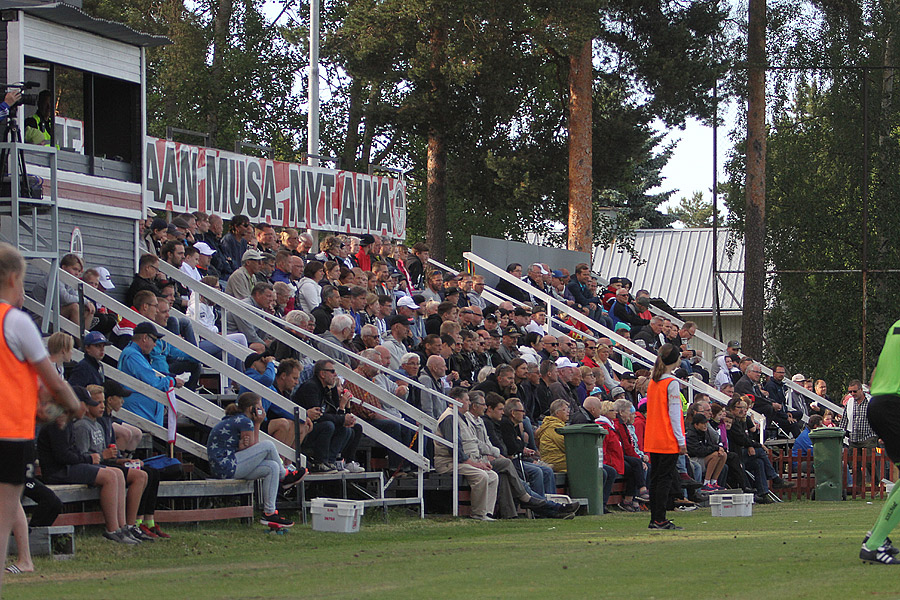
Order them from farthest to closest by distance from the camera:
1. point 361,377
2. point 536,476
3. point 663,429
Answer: point 536,476 < point 361,377 < point 663,429

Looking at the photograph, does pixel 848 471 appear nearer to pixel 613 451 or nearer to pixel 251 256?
pixel 613 451

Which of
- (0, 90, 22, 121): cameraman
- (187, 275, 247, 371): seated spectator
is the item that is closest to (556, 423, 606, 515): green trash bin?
(187, 275, 247, 371): seated spectator

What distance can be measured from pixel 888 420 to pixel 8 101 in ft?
30.1

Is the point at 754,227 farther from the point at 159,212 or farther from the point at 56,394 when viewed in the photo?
the point at 56,394

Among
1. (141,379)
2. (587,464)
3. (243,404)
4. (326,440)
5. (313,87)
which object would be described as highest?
(313,87)

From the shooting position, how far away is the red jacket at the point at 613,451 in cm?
1844

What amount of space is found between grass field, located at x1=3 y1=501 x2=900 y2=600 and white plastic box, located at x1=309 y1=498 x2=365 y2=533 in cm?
14

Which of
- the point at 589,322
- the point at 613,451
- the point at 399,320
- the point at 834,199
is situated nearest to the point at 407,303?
the point at 399,320

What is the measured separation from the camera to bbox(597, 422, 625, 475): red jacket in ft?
60.5

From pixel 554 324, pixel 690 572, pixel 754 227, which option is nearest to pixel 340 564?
pixel 690 572

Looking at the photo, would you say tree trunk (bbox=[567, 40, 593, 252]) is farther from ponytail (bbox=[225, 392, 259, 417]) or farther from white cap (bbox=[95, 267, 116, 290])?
ponytail (bbox=[225, 392, 259, 417])

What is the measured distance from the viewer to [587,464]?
1727cm

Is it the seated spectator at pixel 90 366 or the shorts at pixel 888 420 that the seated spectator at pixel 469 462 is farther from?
the shorts at pixel 888 420

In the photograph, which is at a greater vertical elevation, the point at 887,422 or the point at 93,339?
the point at 93,339
